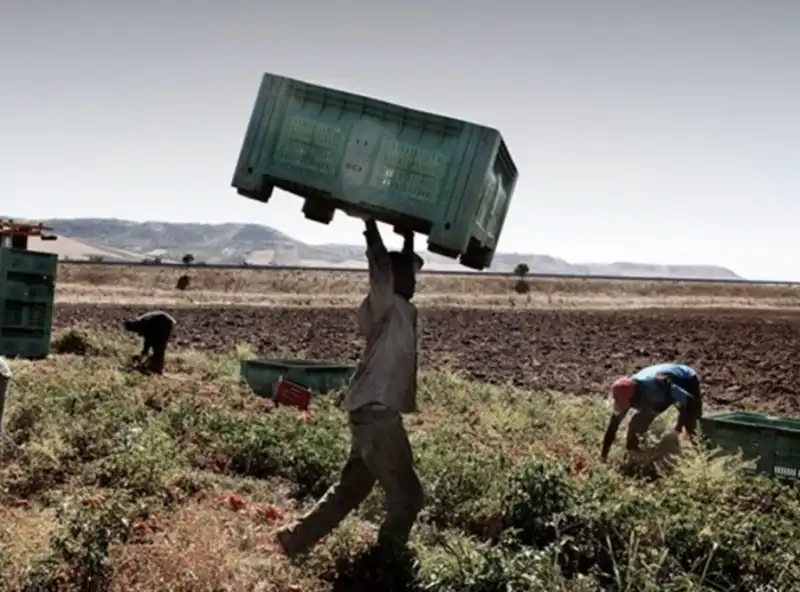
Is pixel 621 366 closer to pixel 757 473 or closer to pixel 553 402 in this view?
pixel 553 402

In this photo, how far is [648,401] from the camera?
9.00m

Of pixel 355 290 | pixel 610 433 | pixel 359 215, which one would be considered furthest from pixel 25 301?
pixel 355 290

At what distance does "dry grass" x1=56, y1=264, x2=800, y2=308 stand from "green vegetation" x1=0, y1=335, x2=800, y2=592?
35.1m

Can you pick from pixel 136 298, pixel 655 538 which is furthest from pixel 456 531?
pixel 136 298

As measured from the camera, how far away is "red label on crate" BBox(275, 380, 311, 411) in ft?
38.2

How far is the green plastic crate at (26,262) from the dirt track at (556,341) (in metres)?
8.31

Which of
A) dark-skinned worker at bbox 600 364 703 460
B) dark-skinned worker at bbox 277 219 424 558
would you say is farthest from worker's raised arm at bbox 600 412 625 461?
dark-skinned worker at bbox 277 219 424 558

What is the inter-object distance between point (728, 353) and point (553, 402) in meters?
14.7

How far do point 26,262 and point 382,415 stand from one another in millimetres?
10807

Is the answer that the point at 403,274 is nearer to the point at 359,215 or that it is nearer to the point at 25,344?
the point at 359,215

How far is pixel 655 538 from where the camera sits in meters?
5.92

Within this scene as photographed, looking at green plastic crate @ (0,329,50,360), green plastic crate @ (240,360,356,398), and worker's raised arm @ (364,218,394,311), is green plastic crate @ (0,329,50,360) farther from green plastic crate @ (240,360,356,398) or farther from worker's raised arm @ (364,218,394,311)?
worker's raised arm @ (364,218,394,311)

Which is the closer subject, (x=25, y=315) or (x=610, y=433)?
(x=610, y=433)

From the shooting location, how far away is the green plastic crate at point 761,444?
8.65m
